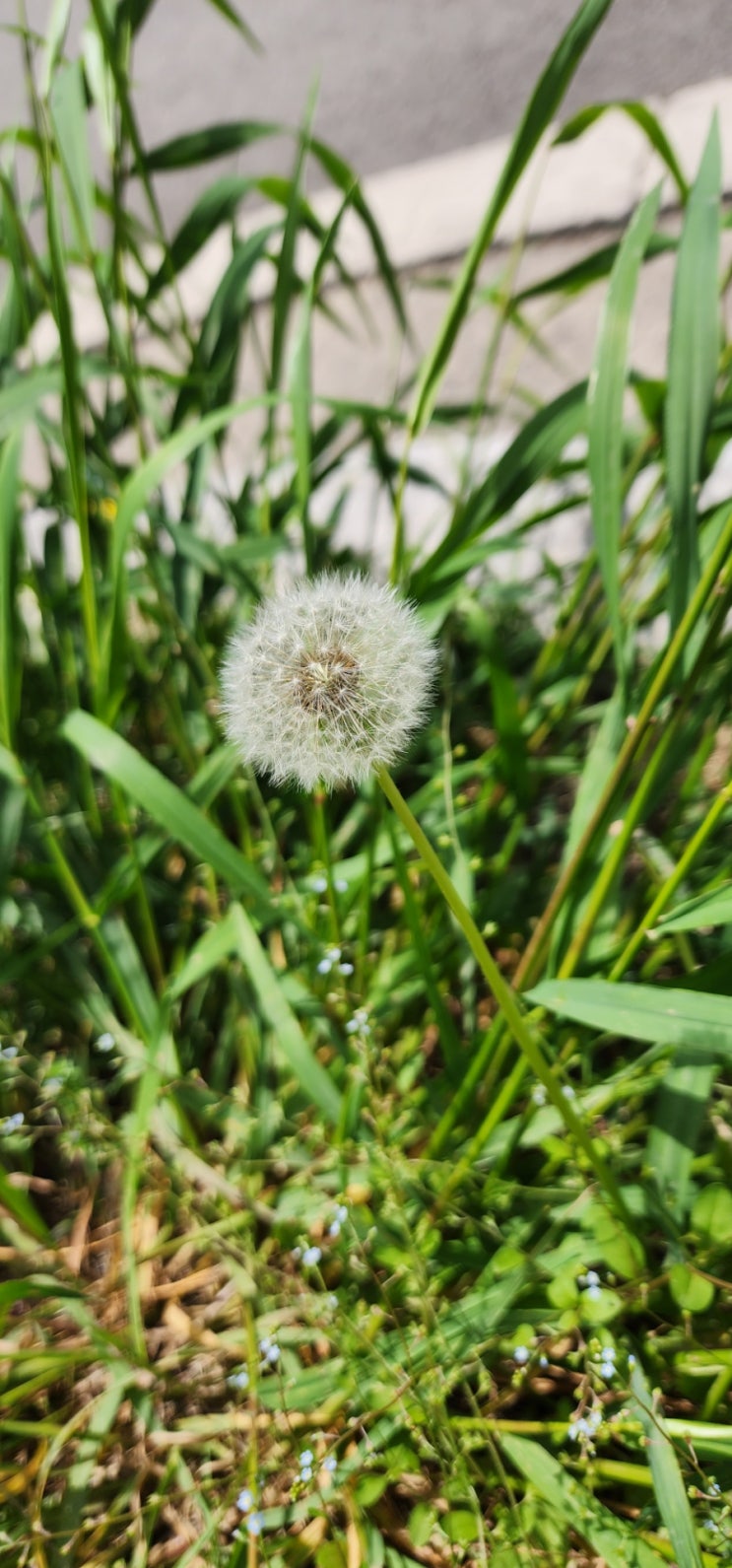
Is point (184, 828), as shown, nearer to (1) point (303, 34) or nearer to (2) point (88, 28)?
(2) point (88, 28)

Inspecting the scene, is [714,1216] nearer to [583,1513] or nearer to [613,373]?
[583,1513]

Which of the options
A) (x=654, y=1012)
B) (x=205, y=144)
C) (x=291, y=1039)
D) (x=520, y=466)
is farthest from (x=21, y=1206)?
(x=205, y=144)

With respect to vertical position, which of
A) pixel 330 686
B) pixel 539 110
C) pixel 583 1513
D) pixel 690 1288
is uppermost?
pixel 539 110

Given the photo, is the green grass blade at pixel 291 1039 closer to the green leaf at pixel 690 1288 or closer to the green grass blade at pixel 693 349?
the green leaf at pixel 690 1288

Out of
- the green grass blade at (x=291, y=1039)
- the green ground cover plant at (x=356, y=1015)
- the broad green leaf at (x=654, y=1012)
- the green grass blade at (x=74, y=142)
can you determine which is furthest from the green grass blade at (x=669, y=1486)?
the green grass blade at (x=74, y=142)

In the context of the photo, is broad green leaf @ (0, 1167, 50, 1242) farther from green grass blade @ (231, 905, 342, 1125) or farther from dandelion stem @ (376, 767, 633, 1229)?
dandelion stem @ (376, 767, 633, 1229)

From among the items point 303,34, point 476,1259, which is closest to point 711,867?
point 476,1259
